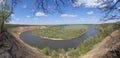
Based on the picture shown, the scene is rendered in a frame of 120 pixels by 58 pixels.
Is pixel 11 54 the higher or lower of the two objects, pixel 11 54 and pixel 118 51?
the lower

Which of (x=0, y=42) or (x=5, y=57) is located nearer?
(x=5, y=57)

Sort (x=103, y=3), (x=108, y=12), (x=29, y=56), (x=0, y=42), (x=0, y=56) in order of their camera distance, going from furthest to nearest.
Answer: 1. (x=29, y=56)
2. (x=0, y=42)
3. (x=0, y=56)
4. (x=108, y=12)
5. (x=103, y=3)

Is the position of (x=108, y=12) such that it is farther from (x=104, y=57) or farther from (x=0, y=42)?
(x=0, y=42)

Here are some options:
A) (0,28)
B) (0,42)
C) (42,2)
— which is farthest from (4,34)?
(42,2)

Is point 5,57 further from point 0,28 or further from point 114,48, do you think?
point 114,48

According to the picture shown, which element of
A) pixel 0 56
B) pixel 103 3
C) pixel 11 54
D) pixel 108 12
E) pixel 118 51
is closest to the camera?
pixel 103 3

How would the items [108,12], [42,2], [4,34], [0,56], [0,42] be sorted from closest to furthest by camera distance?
[42,2] < [108,12] < [0,56] < [0,42] < [4,34]

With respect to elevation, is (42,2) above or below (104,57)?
above

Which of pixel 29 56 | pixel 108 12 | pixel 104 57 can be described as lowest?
pixel 29 56

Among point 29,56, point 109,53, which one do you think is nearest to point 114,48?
point 109,53
